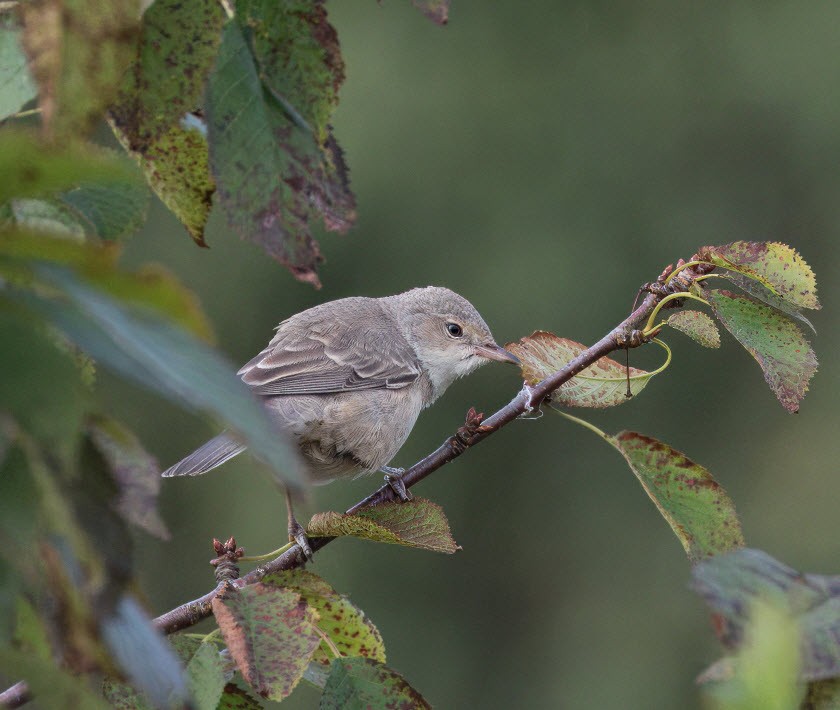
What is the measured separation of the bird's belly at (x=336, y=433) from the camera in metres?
4.05

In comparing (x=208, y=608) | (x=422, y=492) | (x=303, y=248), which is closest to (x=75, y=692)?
(x=303, y=248)

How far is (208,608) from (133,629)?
0.95 metres

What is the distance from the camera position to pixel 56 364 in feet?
2.78

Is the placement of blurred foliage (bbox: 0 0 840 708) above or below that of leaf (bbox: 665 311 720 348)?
below

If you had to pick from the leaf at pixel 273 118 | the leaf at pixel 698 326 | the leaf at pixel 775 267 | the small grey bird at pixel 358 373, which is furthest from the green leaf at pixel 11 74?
the small grey bird at pixel 358 373

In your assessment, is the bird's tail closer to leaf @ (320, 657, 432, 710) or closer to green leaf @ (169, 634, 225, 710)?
green leaf @ (169, 634, 225, 710)

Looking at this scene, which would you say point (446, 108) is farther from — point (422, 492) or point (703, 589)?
point (703, 589)

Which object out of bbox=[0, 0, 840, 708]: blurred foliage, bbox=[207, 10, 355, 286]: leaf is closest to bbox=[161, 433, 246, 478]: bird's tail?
bbox=[207, 10, 355, 286]: leaf

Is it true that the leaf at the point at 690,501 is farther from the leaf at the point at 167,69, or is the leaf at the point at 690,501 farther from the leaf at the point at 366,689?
the leaf at the point at 167,69

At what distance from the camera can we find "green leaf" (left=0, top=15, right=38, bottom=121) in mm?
1216

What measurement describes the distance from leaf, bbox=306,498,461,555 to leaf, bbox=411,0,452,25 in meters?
0.84

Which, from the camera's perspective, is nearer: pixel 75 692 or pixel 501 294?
pixel 75 692

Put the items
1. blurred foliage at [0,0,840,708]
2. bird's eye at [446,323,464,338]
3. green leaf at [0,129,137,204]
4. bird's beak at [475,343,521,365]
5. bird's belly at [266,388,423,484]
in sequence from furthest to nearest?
blurred foliage at [0,0,840,708] → bird's eye at [446,323,464,338] → bird's beak at [475,343,521,365] → bird's belly at [266,388,423,484] → green leaf at [0,129,137,204]

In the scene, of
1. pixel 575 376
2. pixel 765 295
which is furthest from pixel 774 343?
pixel 575 376
